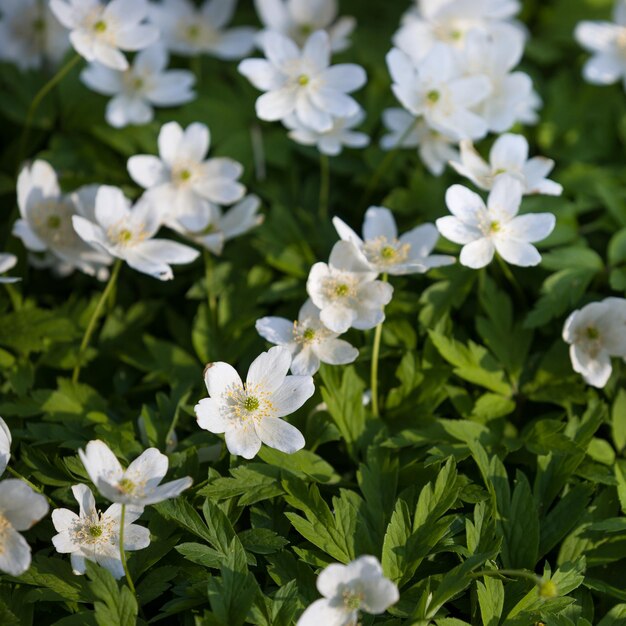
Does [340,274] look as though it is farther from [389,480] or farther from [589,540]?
[589,540]

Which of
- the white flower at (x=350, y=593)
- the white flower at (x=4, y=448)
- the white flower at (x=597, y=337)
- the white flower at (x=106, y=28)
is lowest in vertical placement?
the white flower at (x=597, y=337)

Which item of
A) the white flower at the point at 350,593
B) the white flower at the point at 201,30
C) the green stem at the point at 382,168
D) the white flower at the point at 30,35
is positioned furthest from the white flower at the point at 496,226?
the white flower at the point at 30,35

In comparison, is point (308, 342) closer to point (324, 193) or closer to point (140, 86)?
point (324, 193)

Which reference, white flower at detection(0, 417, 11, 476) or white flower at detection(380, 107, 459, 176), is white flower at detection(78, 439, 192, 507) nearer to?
white flower at detection(0, 417, 11, 476)

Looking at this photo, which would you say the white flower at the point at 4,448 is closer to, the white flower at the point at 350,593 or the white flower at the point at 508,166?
the white flower at the point at 350,593

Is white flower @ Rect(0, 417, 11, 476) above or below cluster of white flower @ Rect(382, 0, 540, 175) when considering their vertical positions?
below

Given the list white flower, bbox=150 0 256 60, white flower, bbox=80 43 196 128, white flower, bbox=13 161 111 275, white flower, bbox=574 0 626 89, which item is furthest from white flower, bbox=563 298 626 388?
white flower, bbox=150 0 256 60

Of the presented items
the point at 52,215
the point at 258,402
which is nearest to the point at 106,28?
the point at 52,215
